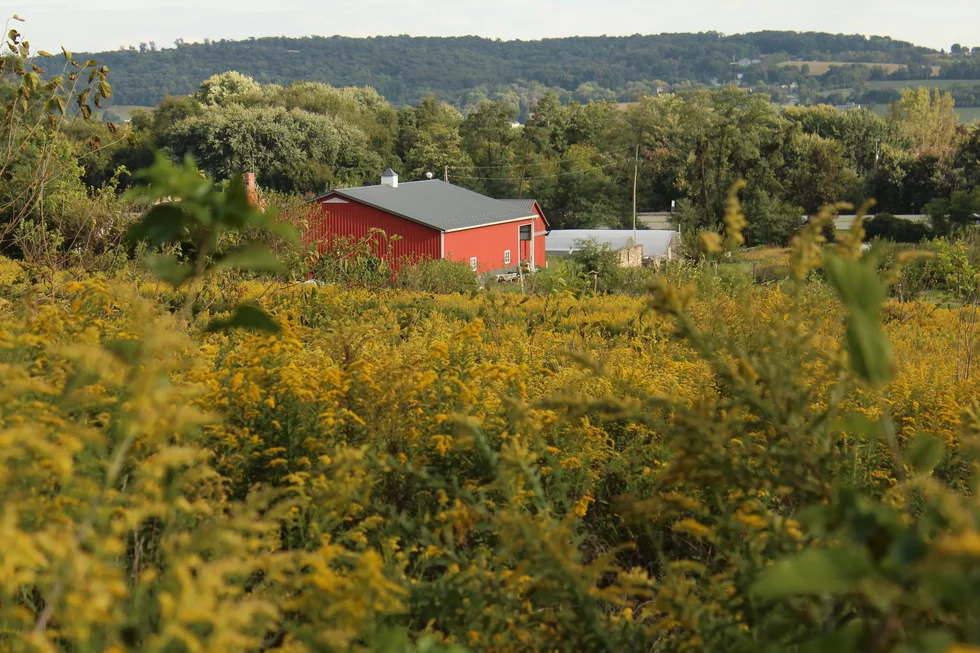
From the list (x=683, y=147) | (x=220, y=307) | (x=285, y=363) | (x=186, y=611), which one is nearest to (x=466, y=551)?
(x=285, y=363)

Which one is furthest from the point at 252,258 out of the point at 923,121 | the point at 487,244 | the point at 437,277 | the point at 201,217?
the point at 923,121

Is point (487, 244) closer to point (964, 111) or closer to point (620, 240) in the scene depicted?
point (620, 240)

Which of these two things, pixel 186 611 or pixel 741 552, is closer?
pixel 186 611

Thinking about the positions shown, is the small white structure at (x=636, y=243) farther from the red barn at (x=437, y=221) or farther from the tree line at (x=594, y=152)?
the red barn at (x=437, y=221)

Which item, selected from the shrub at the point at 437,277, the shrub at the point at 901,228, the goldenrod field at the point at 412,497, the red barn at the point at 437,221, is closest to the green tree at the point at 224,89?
the red barn at the point at 437,221

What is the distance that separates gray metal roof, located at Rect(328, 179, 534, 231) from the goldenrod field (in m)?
33.3

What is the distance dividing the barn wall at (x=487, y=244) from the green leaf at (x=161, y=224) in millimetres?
34448

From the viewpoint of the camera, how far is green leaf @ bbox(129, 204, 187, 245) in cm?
178

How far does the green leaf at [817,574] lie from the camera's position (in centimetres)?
112

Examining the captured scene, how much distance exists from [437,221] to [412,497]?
114 feet

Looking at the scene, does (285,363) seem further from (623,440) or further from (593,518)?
(623,440)

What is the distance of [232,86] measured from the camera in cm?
7556

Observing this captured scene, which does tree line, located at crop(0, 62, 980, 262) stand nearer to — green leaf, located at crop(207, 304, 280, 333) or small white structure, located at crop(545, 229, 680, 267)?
small white structure, located at crop(545, 229, 680, 267)

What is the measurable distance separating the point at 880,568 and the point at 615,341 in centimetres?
707
